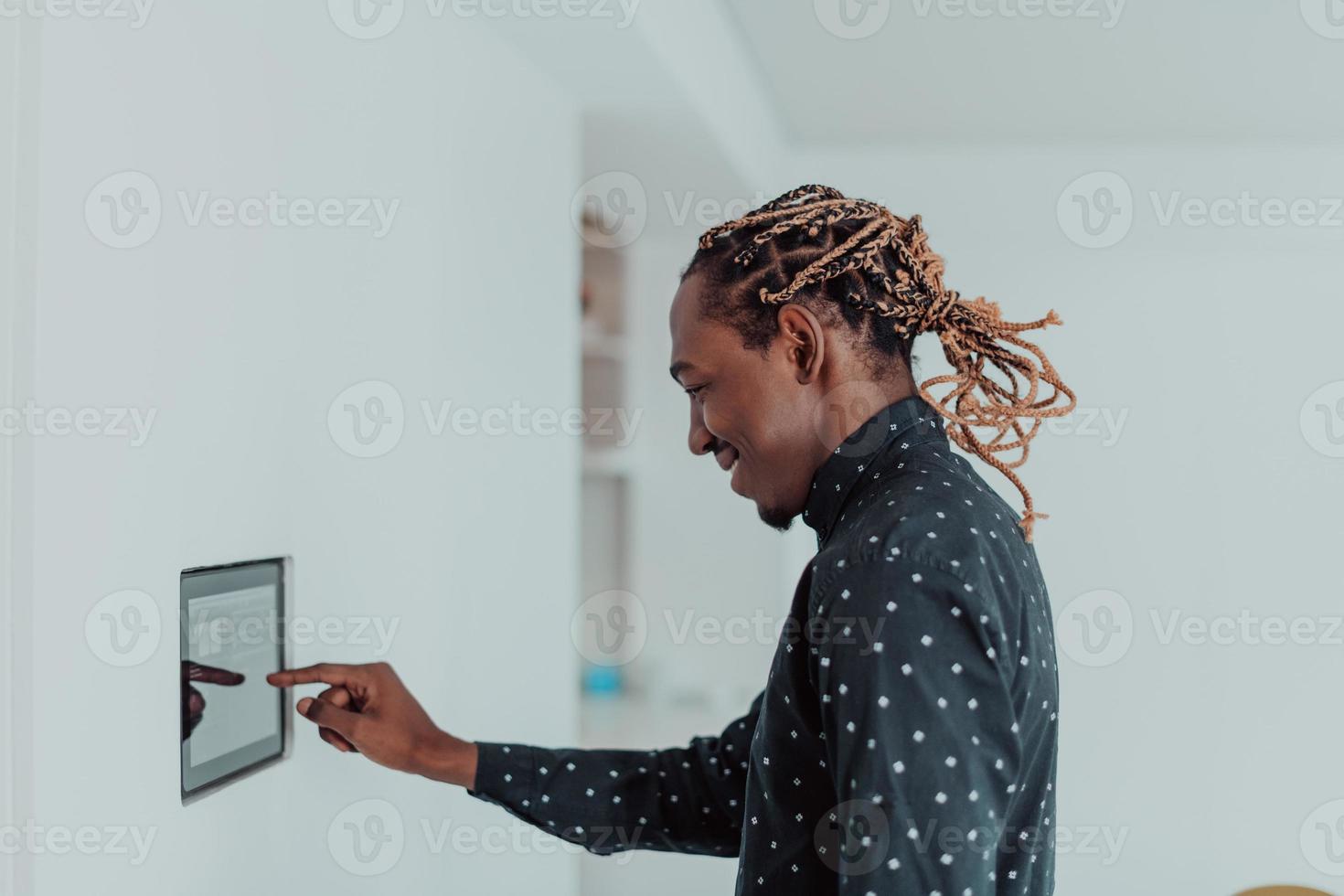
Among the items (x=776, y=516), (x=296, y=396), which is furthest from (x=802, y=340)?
(x=296, y=396)

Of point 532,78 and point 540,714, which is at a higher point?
point 532,78

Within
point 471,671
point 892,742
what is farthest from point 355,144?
point 892,742

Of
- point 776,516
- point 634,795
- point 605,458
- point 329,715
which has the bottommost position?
point 634,795

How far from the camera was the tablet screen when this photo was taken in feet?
3.19

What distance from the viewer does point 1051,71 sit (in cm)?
240

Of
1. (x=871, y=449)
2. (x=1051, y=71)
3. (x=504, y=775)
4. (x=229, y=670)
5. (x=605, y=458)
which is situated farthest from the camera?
(x=605, y=458)

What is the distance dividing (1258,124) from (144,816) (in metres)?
2.89

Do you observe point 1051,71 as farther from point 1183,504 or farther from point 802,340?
point 802,340

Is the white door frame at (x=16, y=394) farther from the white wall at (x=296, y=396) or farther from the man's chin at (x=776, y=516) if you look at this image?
the man's chin at (x=776, y=516)

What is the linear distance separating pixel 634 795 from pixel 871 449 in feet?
1.70

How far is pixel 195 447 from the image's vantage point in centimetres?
97

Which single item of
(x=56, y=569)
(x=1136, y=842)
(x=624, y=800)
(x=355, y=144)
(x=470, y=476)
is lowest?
(x=1136, y=842)

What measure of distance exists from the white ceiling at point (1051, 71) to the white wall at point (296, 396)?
2.21 ft

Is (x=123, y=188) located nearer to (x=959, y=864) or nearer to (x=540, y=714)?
(x=959, y=864)
